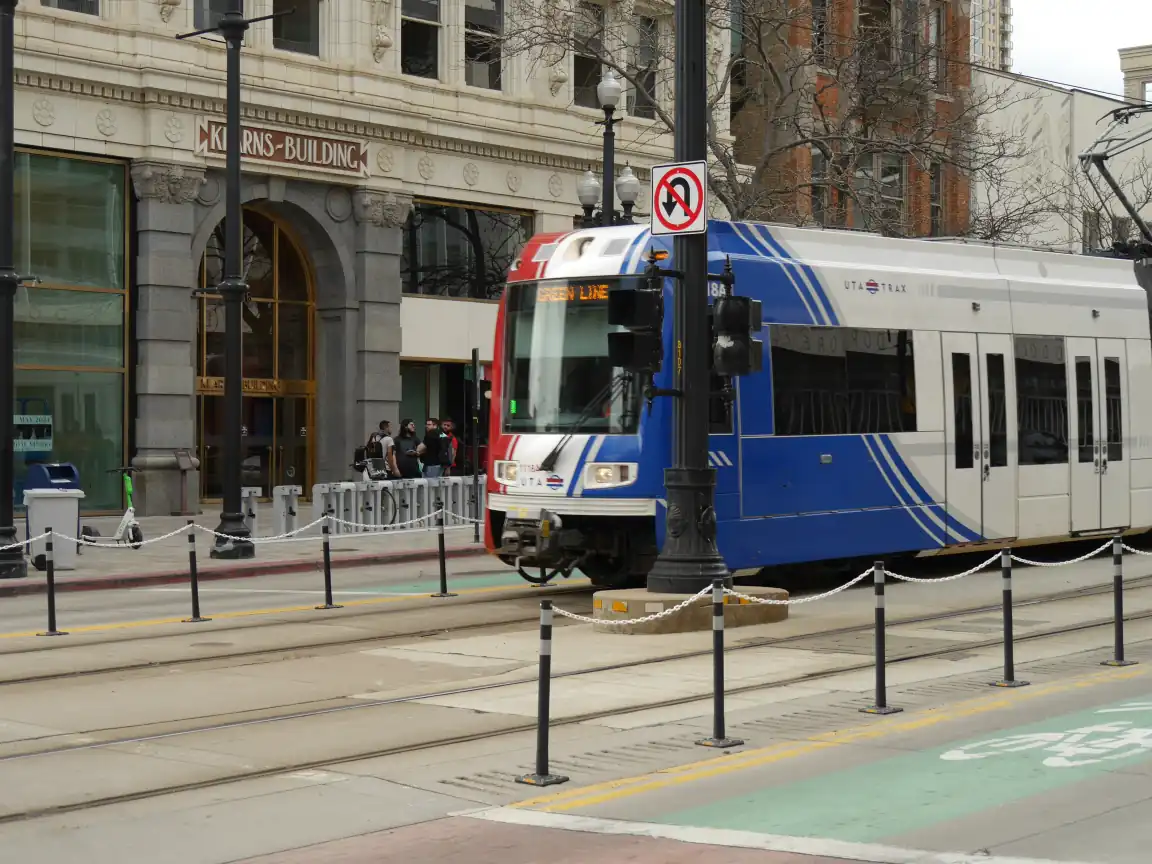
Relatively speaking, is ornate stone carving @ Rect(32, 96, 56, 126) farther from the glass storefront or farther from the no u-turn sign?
the no u-turn sign

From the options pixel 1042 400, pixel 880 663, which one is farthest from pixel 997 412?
pixel 880 663

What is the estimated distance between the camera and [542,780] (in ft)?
29.5

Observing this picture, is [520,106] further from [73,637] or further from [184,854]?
[184,854]

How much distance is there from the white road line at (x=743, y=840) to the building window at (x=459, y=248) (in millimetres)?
27266

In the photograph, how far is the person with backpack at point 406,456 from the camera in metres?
29.6

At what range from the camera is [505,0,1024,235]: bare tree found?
3316 centimetres

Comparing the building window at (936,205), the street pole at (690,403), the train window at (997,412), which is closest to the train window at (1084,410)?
the train window at (997,412)

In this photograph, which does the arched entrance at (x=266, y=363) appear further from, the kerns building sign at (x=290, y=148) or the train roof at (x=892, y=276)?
the train roof at (x=892, y=276)

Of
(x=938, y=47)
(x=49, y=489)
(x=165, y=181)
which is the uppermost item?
(x=938, y=47)

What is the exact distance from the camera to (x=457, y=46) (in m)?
35.6

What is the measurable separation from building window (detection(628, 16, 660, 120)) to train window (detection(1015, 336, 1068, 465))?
16.2 meters

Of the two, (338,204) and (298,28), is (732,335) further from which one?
(298,28)

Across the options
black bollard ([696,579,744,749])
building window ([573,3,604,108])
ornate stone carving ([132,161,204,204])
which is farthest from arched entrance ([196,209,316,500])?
black bollard ([696,579,744,749])

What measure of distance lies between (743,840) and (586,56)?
29287 mm
